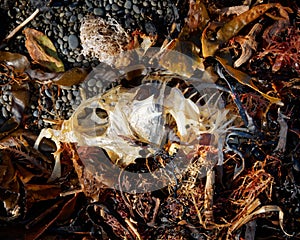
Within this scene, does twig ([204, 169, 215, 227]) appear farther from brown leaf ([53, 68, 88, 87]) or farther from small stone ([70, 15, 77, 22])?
small stone ([70, 15, 77, 22])

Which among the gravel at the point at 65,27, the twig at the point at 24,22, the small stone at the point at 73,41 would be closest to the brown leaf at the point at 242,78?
the gravel at the point at 65,27

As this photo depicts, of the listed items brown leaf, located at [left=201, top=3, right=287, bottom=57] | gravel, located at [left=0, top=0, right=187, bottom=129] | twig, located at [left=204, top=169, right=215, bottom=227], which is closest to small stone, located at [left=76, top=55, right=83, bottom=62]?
gravel, located at [left=0, top=0, right=187, bottom=129]

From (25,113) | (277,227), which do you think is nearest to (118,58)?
(25,113)

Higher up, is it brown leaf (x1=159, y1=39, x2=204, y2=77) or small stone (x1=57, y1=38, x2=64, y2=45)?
small stone (x1=57, y1=38, x2=64, y2=45)

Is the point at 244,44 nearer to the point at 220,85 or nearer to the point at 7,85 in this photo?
the point at 220,85

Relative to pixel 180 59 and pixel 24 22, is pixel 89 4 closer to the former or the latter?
pixel 24 22
